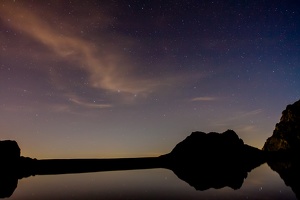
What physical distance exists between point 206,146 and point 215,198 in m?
165

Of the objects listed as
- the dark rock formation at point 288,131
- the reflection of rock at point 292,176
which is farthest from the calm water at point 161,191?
the dark rock formation at point 288,131

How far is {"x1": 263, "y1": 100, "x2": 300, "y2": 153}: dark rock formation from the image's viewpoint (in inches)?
6388

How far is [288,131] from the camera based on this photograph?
170625 millimetres

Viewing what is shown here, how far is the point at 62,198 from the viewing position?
778 inches

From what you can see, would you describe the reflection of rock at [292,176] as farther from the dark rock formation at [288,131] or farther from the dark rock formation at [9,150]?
the dark rock formation at [288,131]

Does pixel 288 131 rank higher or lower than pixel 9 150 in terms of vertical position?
higher

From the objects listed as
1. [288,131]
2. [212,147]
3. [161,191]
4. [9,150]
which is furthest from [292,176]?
[288,131]

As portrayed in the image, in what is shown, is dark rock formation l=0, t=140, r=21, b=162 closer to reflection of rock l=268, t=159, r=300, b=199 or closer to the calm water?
the calm water

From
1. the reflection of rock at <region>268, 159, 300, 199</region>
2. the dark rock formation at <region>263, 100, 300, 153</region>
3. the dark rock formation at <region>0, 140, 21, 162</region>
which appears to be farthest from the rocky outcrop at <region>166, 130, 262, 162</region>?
the reflection of rock at <region>268, 159, 300, 199</region>

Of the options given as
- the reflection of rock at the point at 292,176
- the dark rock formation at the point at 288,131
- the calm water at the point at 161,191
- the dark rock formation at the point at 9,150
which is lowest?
the calm water at the point at 161,191

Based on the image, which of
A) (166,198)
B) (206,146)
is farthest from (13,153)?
(206,146)

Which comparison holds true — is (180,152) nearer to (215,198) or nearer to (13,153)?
(13,153)

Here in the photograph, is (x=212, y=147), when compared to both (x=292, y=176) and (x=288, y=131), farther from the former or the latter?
(x=292, y=176)

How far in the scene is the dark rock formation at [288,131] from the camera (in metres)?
162
